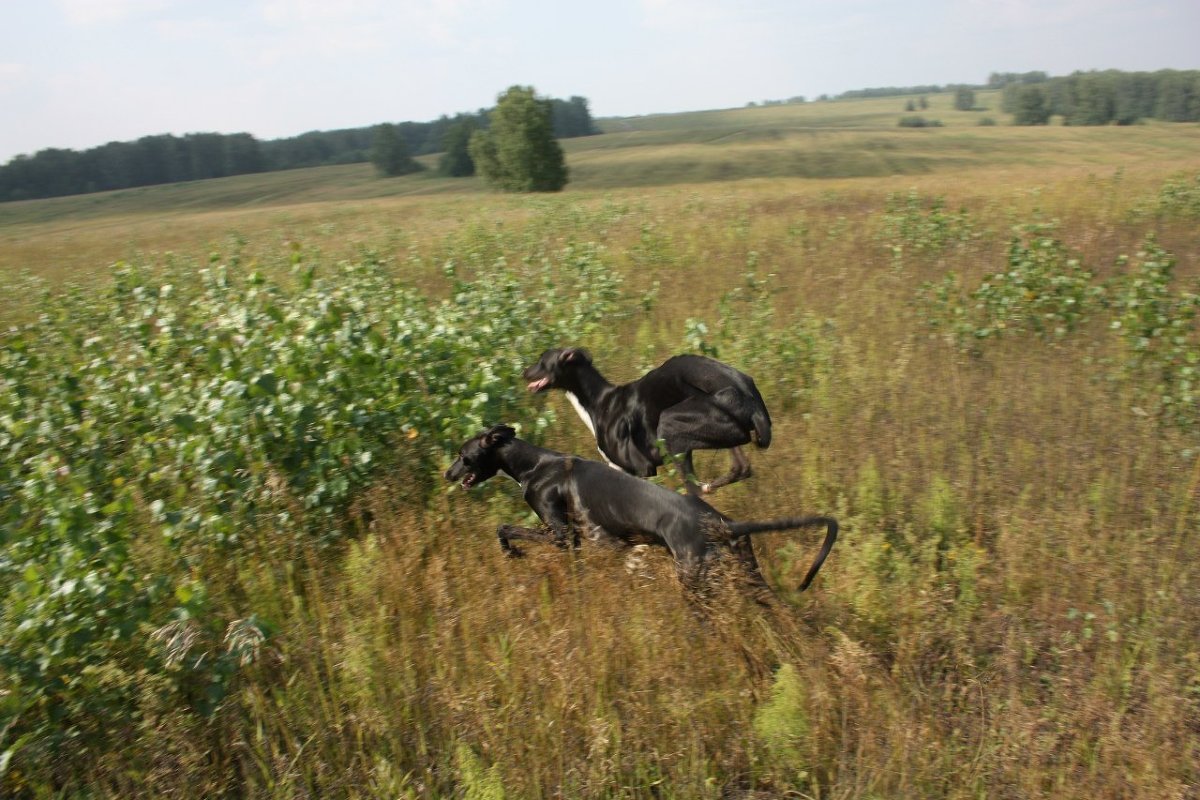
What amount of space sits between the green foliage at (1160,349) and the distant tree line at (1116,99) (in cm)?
8098

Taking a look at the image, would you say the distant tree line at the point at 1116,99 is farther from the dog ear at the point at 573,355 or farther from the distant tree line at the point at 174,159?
the dog ear at the point at 573,355

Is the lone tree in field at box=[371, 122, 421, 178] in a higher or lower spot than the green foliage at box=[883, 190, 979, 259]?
higher

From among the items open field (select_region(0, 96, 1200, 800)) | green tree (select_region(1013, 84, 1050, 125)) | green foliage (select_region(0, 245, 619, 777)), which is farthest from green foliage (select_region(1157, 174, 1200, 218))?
green tree (select_region(1013, 84, 1050, 125))

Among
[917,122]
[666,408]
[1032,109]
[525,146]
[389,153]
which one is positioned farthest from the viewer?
[917,122]

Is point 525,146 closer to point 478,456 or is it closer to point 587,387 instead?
point 587,387

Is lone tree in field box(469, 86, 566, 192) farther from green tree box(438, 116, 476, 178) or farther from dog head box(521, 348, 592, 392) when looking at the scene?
dog head box(521, 348, 592, 392)

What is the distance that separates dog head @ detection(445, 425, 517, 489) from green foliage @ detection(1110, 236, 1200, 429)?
4736mm

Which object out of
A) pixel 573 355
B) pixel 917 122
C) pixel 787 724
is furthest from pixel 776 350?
pixel 917 122

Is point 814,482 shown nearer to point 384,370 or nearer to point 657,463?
point 657,463

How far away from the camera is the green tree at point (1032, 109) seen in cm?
8144

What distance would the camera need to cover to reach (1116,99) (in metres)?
76.8

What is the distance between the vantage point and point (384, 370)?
5.40 meters

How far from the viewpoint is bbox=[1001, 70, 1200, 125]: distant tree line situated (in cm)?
7556

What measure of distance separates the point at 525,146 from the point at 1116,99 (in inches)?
2361
